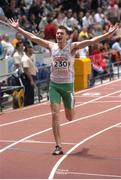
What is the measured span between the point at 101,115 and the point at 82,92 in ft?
14.9

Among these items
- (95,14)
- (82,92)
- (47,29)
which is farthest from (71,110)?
(95,14)

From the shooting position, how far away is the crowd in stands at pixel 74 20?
21734 mm

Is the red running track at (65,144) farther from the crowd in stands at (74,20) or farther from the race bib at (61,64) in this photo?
the crowd in stands at (74,20)

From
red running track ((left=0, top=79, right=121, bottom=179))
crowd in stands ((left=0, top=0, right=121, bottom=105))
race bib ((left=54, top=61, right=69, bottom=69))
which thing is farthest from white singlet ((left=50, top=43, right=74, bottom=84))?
crowd in stands ((left=0, top=0, right=121, bottom=105))

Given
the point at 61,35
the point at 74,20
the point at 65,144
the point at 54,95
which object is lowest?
the point at 65,144

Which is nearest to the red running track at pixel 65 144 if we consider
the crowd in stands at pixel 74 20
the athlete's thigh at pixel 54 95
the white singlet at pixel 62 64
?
the athlete's thigh at pixel 54 95

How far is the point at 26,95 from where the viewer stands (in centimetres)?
1680

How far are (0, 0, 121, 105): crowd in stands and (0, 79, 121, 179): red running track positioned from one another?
348 cm

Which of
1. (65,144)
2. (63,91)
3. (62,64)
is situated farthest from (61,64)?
(65,144)

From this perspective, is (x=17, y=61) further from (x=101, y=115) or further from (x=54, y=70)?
(x=54, y=70)

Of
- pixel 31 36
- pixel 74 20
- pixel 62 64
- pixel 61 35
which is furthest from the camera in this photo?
pixel 74 20

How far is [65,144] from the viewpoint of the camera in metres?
11.2

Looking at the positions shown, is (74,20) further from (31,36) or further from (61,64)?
(61,64)

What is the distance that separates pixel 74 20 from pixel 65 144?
16.5 m
